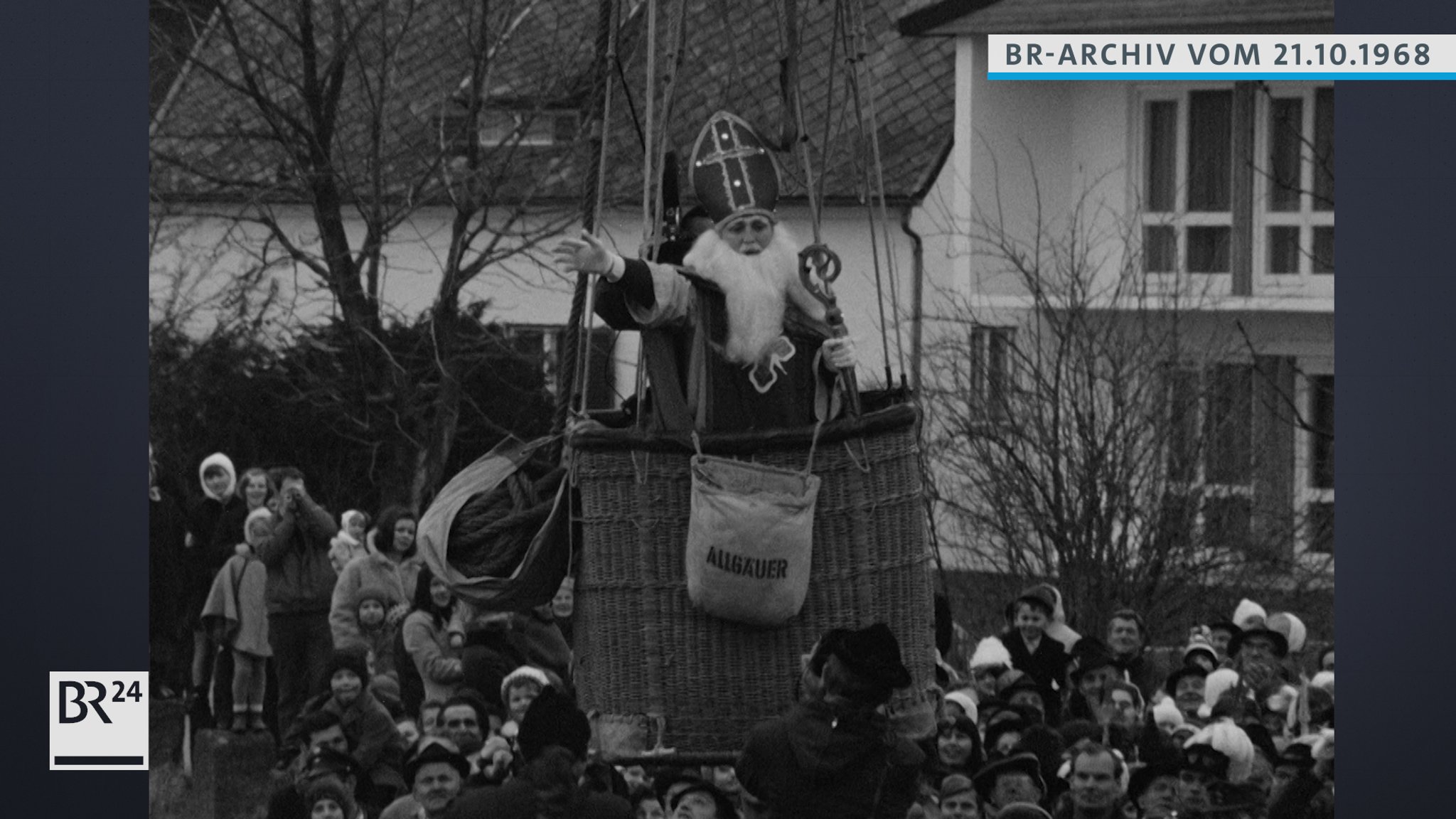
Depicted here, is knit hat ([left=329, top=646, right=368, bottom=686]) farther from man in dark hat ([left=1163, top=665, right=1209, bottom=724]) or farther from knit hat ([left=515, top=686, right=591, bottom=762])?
knit hat ([left=515, top=686, right=591, bottom=762])

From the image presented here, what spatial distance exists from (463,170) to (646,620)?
921cm

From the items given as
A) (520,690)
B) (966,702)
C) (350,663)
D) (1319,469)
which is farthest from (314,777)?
(1319,469)

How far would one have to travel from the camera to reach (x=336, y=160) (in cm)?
1653

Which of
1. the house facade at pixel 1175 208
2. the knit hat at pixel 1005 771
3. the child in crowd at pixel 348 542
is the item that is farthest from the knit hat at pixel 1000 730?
the house facade at pixel 1175 208

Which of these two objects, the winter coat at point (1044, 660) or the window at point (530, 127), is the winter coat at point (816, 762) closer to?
the winter coat at point (1044, 660)

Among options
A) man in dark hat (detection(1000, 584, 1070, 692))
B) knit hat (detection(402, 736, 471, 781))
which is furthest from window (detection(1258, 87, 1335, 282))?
knit hat (detection(402, 736, 471, 781))

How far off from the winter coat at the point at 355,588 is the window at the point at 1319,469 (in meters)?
3.92

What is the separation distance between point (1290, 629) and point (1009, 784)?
344 cm

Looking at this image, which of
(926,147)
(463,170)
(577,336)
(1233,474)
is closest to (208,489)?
(463,170)

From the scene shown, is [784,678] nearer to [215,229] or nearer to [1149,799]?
[1149,799]

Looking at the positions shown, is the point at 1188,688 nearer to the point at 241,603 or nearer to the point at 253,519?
the point at 241,603

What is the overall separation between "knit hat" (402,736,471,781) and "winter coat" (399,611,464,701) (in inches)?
58.4

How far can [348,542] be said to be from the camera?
12969mm

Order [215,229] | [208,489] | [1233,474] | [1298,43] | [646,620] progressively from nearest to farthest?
[646,620] → [1298,43] → [208,489] → [1233,474] → [215,229]
